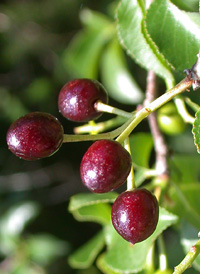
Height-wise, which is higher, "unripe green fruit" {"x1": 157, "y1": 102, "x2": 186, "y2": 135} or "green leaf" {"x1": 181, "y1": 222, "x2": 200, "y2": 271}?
"unripe green fruit" {"x1": 157, "y1": 102, "x2": 186, "y2": 135}

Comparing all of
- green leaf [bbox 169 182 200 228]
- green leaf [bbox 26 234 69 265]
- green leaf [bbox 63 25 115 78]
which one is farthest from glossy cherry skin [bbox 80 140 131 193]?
green leaf [bbox 26 234 69 265]

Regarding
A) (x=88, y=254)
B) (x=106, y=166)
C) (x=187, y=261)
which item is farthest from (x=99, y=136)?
(x=88, y=254)

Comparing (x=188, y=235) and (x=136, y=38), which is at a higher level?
(x=136, y=38)

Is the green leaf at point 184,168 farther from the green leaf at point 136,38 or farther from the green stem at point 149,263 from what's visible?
the green leaf at point 136,38

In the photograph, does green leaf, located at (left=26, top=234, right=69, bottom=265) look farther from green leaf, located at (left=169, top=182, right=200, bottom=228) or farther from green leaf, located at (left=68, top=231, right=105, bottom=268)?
green leaf, located at (left=169, top=182, right=200, bottom=228)

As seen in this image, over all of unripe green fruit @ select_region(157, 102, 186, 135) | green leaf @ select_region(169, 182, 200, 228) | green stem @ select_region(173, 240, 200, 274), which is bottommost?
green leaf @ select_region(169, 182, 200, 228)

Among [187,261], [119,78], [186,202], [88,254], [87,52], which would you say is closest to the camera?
[187,261]

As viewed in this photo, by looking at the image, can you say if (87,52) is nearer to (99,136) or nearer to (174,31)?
(174,31)

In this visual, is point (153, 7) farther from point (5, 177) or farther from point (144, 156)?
point (5, 177)
